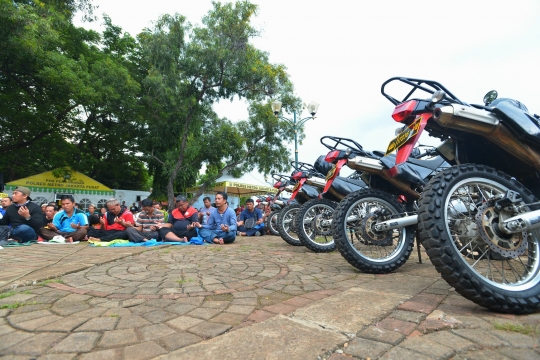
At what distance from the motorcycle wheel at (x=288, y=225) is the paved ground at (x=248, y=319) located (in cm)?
302

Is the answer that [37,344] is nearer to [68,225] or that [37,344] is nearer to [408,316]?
[408,316]

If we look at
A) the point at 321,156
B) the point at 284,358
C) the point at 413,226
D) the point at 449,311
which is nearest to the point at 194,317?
the point at 284,358

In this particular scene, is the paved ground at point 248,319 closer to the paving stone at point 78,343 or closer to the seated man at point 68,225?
the paving stone at point 78,343

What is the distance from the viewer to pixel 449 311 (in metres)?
1.90

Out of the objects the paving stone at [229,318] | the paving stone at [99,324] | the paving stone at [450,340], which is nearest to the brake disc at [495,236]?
the paving stone at [450,340]

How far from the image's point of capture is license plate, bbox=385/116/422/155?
2336mm

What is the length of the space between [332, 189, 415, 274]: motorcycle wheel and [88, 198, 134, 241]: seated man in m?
5.27

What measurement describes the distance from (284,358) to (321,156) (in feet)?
16.1

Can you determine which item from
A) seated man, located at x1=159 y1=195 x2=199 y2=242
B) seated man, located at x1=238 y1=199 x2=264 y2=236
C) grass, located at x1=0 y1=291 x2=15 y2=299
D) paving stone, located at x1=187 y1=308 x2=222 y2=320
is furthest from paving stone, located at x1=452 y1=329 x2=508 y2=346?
seated man, located at x1=238 y1=199 x2=264 y2=236

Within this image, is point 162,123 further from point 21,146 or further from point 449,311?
point 449,311

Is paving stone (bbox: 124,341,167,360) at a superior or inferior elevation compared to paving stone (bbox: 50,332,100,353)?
superior

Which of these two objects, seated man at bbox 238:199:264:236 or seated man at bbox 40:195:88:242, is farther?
seated man at bbox 238:199:264:236

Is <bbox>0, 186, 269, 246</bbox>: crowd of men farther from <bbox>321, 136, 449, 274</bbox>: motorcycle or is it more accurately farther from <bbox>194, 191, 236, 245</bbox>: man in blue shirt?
<bbox>321, 136, 449, 274</bbox>: motorcycle

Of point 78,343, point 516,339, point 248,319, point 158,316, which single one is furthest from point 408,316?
point 78,343
